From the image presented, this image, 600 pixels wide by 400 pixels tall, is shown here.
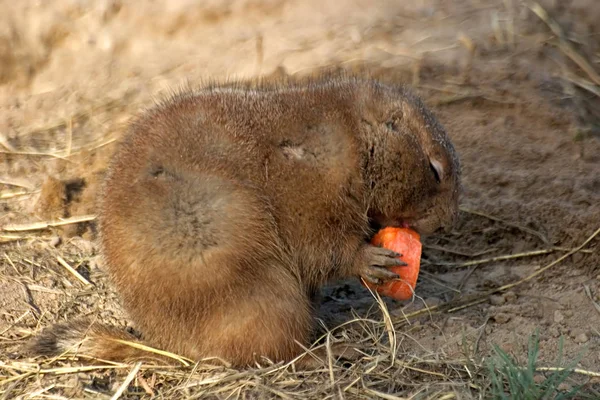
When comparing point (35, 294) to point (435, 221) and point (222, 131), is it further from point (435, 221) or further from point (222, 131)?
point (435, 221)

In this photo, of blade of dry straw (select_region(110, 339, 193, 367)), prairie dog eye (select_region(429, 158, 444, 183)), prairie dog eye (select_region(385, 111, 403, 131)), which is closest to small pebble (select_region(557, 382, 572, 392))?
prairie dog eye (select_region(429, 158, 444, 183))

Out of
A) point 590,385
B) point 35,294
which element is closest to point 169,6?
point 35,294

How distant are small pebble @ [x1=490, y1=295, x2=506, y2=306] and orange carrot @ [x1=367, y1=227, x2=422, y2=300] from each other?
0.61 meters

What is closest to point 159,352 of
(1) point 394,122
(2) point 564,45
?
(1) point 394,122

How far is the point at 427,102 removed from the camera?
634 cm

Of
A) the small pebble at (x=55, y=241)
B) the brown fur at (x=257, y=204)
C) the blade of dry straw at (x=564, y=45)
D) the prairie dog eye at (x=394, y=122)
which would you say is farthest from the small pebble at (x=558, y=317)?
the small pebble at (x=55, y=241)

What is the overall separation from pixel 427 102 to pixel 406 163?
6.57 ft

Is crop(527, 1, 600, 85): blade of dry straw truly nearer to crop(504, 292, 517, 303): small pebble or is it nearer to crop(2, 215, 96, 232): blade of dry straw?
crop(504, 292, 517, 303): small pebble

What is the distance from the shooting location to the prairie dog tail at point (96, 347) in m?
4.46

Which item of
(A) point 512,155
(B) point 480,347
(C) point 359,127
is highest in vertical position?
(C) point 359,127

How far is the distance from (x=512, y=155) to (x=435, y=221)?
1.52m

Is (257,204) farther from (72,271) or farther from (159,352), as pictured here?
(72,271)

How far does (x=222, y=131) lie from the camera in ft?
14.3

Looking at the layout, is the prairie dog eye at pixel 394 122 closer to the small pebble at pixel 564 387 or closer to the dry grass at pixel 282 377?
the dry grass at pixel 282 377
